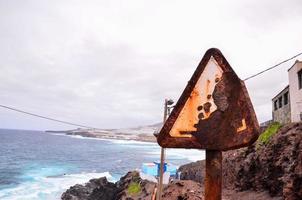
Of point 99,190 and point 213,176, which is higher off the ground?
point 213,176

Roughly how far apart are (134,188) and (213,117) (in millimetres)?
27169

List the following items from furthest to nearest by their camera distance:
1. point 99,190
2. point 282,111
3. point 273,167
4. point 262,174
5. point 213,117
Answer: point 99,190
point 282,111
point 262,174
point 273,167
point 213,117

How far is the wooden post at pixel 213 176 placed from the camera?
2.66 m

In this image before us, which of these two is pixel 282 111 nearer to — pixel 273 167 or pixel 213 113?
pixel 273 167

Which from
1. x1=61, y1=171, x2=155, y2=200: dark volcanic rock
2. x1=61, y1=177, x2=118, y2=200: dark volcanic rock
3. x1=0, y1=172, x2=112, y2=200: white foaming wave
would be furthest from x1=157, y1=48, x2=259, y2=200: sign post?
x1=0, y1=172, x2=112, y2=200: white foaming wave

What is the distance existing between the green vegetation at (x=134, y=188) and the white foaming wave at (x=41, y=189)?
13.2 m

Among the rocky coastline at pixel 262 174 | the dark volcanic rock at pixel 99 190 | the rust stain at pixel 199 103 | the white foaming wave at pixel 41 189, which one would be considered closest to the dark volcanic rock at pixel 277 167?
the rocky coastline at pixel 262 174

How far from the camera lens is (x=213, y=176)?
270 centimetres

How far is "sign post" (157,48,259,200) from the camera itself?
261 centimetres

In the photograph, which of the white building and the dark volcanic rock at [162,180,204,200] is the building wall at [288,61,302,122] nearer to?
the white building

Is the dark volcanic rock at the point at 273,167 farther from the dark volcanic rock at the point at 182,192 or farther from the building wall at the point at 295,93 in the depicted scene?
the building wall at the point at 295,93

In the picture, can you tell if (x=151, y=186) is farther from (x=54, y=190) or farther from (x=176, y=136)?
(x=176, y=136)

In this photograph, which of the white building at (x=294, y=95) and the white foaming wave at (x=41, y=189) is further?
the white foaming wave at (x=41, y=189)

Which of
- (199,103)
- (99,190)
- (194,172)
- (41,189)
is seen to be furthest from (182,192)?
(41,189)
